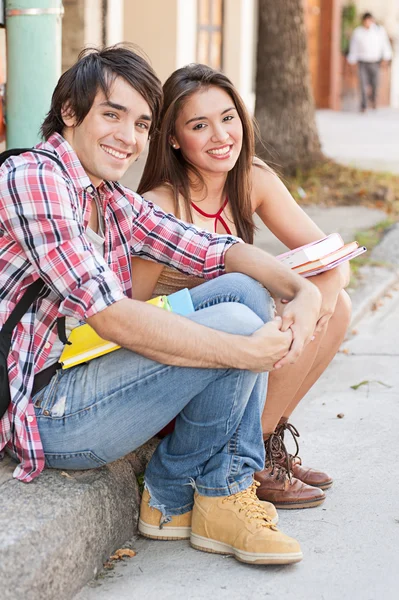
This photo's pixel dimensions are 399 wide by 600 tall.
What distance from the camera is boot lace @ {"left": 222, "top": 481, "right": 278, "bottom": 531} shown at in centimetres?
289

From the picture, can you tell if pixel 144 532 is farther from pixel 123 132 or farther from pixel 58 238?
pixel 123 132

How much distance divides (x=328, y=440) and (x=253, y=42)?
12700mm

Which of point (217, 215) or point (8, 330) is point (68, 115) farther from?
point (217, 215)

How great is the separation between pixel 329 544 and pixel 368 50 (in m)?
18.0

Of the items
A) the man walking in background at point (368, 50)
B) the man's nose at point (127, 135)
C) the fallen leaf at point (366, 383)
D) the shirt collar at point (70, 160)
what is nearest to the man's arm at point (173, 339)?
the shirt collar at point (70, 160)

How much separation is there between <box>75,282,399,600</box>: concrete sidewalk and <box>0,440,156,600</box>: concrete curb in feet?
0.33

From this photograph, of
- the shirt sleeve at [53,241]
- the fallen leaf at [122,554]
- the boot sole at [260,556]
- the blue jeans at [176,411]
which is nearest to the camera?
the shirt sleeve at [53,241]

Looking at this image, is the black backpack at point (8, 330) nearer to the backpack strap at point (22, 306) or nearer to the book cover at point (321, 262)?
the backpack strap at point (22, 306)

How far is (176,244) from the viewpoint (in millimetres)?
3221

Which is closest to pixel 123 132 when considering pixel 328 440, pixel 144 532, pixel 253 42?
pixel 144 532

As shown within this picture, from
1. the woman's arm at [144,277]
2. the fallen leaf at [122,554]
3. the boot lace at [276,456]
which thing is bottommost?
the fallen leaf at [122,554]

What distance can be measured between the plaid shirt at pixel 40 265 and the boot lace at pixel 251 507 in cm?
61

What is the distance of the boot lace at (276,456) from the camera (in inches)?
131

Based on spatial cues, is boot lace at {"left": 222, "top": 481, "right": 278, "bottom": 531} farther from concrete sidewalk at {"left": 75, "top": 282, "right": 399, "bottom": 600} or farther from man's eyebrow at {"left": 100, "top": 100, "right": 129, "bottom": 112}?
man's eyebrow at {"left": 100, "top": 100, "right": 129, "bottom": 112}
